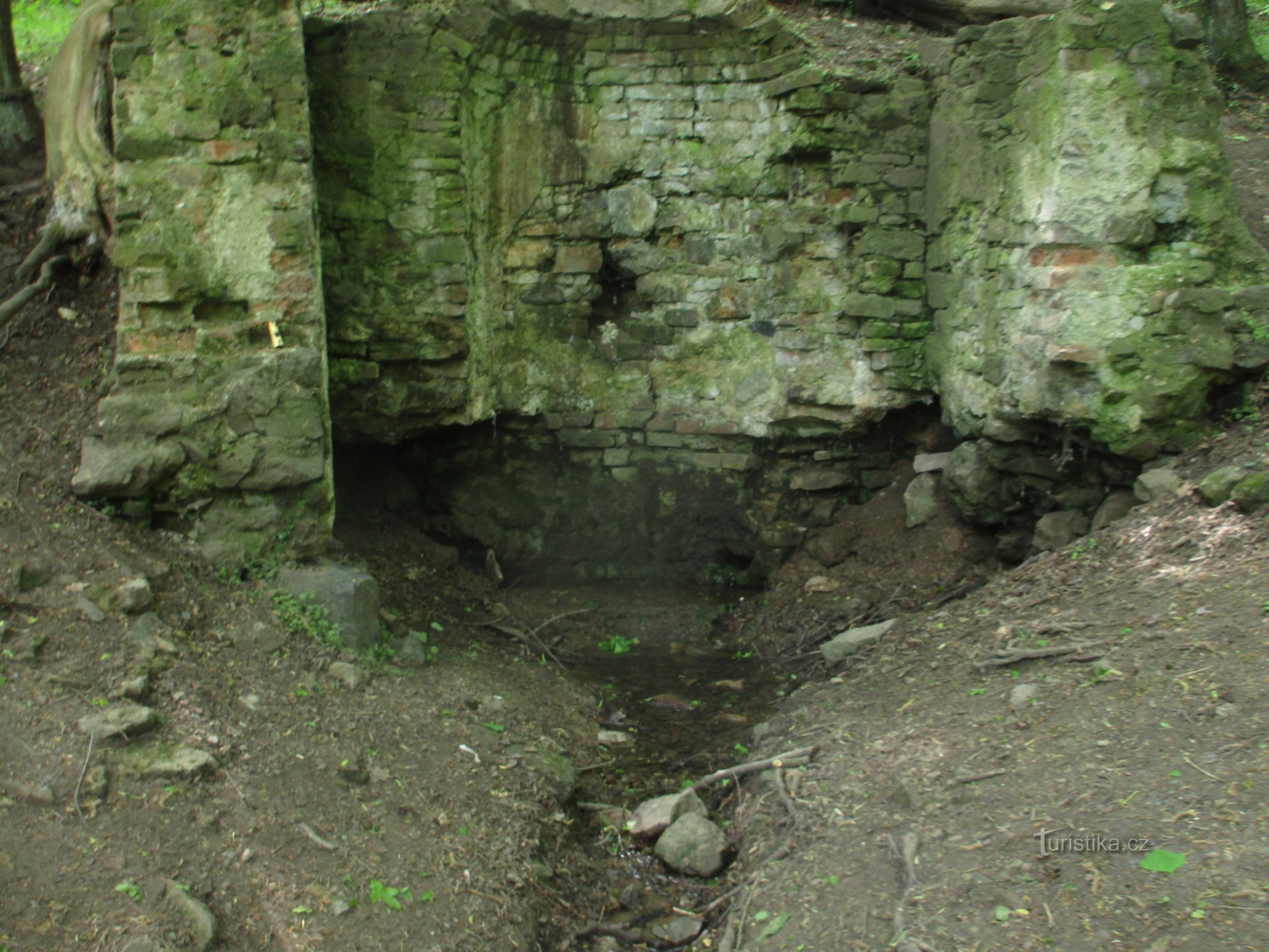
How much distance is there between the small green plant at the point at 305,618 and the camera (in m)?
3.85

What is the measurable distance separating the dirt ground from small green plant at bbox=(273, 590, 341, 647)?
53 mm

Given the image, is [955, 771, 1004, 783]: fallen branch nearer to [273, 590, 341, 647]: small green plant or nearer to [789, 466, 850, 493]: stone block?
[273, 590, 341, 647]: small green plant

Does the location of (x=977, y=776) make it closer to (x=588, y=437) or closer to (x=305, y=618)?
(x=305, y=618)

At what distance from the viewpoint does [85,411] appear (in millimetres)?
4172

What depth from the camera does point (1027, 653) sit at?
358 cm

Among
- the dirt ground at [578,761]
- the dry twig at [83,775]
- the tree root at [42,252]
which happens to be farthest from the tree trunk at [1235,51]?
the dry twig at [83,775]

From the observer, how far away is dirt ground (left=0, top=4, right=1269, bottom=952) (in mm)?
2527

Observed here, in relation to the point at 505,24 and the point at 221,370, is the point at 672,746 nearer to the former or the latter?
the point at 221,370

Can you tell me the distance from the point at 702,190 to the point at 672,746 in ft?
9.85

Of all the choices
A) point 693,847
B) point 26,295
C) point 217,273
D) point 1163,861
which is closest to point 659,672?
point 693,847

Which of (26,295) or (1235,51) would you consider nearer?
(26,295)

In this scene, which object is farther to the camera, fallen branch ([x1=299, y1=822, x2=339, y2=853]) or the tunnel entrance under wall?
the tunnel entrance under wall

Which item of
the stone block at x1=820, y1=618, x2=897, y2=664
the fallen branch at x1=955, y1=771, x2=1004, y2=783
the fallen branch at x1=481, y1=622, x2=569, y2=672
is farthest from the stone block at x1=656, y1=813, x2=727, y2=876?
the fallen branch at x1=481, y1=622, x2=569, y2=672

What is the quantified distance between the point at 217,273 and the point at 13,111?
2164mm
